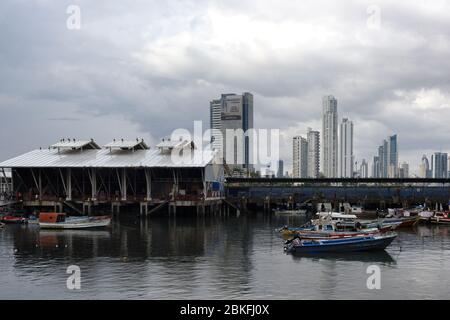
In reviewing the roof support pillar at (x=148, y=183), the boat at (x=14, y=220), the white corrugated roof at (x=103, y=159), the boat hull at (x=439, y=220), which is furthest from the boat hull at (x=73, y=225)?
the boat hull at (x=439, y=220)

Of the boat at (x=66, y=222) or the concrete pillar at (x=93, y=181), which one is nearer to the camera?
the boat at (x=66, y=222)

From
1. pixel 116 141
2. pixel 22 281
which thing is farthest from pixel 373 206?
pixel 22 281

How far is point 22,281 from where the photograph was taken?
34.9 meters

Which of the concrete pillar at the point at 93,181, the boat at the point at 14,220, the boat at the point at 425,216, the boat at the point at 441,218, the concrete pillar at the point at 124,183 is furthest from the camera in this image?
the concrete pillar at the point at 93,181

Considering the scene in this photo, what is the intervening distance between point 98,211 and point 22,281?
58.3m

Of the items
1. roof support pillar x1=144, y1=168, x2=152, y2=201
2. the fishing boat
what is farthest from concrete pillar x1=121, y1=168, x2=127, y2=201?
the fishing boat

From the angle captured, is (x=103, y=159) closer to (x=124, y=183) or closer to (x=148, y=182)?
(x=124, y=183)

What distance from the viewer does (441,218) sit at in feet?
260

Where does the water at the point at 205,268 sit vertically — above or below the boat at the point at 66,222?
below

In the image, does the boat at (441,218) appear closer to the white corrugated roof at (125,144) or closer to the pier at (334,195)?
the pier at (334,195)

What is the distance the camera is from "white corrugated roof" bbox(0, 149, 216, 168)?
3469 inches

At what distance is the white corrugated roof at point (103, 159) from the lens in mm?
88125

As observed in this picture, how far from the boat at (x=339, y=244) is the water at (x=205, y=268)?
900 mm
